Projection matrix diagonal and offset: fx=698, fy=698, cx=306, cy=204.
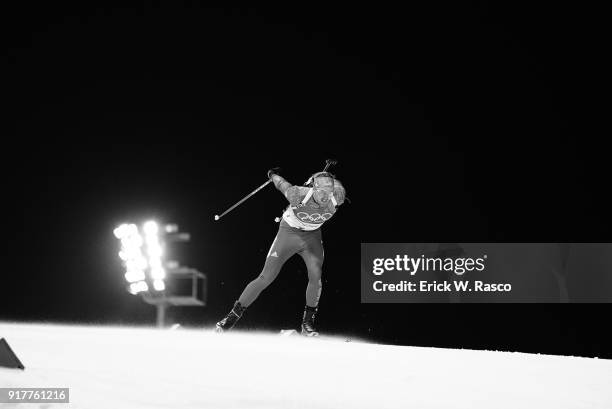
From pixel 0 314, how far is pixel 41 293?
71cm

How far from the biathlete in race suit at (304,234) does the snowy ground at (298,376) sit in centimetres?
95

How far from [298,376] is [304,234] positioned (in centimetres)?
228

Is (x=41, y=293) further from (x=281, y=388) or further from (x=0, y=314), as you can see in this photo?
(x=281, y=388)

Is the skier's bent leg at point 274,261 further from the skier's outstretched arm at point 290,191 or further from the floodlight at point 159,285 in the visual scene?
Result: the floodlight at point 159,285

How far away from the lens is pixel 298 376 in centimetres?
541

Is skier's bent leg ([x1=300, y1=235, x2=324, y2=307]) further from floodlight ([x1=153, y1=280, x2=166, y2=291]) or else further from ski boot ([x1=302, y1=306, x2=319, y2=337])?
floodlight ([x1=153, y1=280, x2=166, y2=291])

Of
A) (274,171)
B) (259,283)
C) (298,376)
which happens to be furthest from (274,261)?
(298,376)

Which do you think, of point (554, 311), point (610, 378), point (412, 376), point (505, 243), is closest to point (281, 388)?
point (412, 376)

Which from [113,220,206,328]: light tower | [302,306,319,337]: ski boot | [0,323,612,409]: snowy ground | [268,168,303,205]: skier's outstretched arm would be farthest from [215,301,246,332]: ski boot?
[268,168,303,205]: skier's outstretched arm

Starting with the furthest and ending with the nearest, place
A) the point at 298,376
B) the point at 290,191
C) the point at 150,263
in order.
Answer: the point at 150,263 < the point at 290,191 < the point at 298,376

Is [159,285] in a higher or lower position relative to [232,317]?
higher

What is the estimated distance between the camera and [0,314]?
37.8 ft

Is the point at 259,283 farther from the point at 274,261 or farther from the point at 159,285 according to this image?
the point at 159,285

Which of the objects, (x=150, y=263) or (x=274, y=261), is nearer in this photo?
(x=274, y=261)
